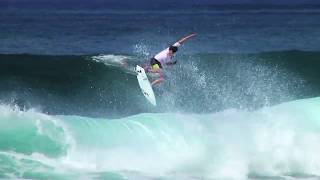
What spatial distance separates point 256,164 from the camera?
1347 cm

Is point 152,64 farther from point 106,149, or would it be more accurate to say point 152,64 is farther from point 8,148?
point 8,148

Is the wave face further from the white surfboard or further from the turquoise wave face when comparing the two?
the turquoise wave face

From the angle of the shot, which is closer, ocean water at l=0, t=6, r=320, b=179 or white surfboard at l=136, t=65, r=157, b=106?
ocean water at l=0, t=6, r=320, b=179

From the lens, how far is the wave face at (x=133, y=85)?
19672mm

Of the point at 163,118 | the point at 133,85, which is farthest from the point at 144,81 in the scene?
the point at 133,85

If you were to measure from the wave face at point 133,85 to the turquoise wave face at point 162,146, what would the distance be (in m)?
3.15

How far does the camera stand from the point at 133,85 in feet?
71.9

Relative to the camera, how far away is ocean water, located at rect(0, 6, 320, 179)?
13.2 m

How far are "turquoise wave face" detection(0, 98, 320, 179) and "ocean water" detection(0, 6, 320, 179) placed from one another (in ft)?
0.08

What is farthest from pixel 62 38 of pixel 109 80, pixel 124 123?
pixel 124 123

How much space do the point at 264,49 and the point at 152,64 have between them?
72.2 feet

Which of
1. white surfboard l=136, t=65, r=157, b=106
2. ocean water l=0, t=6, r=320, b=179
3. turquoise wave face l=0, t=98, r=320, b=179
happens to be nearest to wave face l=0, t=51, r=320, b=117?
ocean water l=0, t=6, r=320, b=179

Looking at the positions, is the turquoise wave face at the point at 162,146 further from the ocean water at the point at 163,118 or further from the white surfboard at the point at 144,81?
the white surfboard at the point at 144,81

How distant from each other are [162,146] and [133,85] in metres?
8.02
